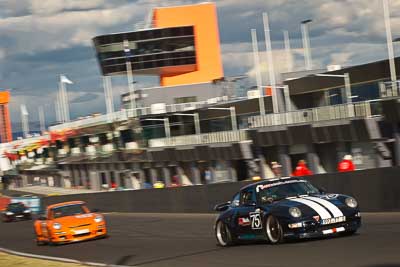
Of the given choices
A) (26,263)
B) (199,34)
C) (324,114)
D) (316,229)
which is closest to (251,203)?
(316,229)

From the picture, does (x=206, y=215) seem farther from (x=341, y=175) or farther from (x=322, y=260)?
(x=322, y=260)

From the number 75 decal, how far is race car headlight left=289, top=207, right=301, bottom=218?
3.31ft

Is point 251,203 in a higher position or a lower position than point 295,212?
higher

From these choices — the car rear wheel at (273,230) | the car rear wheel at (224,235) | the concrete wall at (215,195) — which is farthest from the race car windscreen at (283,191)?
the concrete wall at (215,195)

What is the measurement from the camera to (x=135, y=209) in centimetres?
3962

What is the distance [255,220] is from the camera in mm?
14977

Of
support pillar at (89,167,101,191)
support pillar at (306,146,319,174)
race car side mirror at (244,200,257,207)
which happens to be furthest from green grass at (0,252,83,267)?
support pillar at (89,167,101,191)

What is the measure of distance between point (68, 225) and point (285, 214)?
32.4ft

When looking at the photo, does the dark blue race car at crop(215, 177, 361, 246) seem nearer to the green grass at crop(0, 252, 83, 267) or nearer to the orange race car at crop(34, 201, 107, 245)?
the green grass at crop(0, 252, 83, 267)

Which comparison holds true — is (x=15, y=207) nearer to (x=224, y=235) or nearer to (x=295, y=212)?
(x=224, y=235)

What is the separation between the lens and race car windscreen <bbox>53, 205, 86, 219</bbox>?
23000mm

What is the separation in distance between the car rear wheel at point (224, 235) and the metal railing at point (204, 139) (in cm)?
3466

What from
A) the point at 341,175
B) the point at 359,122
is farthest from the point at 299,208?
the point at 359,122

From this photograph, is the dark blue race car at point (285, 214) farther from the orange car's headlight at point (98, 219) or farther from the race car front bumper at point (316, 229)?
the orange car's headlight at point (98, 219)
